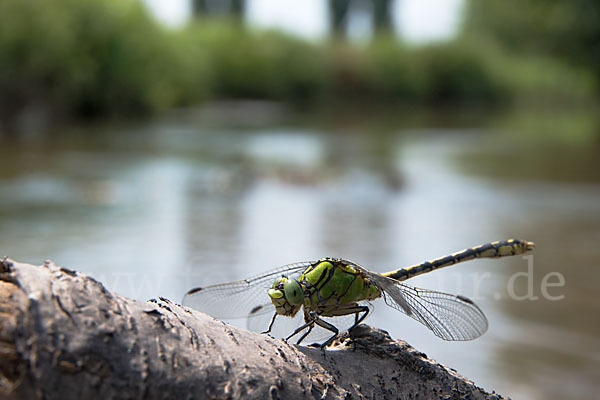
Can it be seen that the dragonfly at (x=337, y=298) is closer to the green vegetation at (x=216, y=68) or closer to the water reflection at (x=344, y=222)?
the water reflection at (x=344, y=222)

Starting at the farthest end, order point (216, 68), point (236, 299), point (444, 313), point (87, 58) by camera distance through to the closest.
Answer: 1. point (216, 68)
2. point (87, 58)
3. point (236, 299)
4. point (444, 313)

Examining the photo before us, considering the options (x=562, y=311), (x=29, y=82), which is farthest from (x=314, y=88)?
(x=562, y=311)

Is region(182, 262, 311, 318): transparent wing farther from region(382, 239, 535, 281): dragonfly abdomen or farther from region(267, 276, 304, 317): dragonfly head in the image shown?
region(382, 239, 535, 281): dragonfly abdomen

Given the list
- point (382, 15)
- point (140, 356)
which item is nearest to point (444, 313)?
point (140, 356)

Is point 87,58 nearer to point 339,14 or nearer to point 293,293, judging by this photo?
point 293,293

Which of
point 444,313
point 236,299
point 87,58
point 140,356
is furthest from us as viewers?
point 87,58

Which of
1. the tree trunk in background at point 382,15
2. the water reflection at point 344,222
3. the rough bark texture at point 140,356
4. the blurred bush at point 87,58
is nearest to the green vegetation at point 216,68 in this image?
the blurred bush at point 87,58

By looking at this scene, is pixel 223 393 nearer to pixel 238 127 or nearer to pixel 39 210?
pixel 39 210

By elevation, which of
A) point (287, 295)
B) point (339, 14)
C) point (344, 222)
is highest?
point (339, 14)
